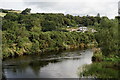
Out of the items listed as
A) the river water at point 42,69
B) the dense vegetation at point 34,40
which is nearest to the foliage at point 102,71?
the river water at point 42,69

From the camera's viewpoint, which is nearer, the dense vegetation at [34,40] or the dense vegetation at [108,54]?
the dense vegetation at [108,54]

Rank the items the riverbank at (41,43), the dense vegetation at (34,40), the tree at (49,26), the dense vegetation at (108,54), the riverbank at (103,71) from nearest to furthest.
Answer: the riverbank at (103,71), the dense vegetation at (108,54), the riverbank at (41,43), the dense vegetation at (34,40), the tree at (49,26)

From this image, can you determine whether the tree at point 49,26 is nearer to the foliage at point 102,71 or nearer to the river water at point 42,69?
the river water at point 42,69

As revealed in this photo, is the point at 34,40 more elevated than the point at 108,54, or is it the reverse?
the point at 34,40

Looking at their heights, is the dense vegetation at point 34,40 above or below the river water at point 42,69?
above

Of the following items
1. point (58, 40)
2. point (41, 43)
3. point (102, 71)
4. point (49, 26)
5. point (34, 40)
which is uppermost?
point (49, 26)

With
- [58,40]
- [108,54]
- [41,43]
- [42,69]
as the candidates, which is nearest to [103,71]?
[108,54]

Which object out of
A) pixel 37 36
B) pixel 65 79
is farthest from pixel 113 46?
pixel 37 36

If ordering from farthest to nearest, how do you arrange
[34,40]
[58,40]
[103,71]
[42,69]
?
[58,40]
[34,40]
[42,69]
[103,71]

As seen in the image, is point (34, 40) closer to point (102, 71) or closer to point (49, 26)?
point (49, 26)

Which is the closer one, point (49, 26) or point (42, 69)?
point (42, 69)

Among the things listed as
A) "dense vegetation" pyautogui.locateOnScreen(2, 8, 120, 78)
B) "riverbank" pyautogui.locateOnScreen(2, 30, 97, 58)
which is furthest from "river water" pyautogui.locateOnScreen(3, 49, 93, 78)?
"riverbank" pyautogui.locateOnScreen(2, 30, 97, 58)

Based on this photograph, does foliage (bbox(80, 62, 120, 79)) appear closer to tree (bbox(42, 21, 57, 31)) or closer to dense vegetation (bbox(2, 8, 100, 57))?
dense vegetation (bbox(2, 8, 100, 57))

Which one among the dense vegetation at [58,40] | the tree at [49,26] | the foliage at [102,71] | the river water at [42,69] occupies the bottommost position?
the river water at [42,69]
